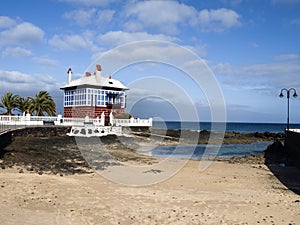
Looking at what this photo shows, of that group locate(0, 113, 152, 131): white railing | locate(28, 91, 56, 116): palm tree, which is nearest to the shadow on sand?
locate(0, 113, 152, 131): white railing

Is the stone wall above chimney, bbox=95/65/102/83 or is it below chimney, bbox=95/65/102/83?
below

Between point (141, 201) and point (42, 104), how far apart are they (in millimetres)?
35895

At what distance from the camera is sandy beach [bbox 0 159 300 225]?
823 centimetres

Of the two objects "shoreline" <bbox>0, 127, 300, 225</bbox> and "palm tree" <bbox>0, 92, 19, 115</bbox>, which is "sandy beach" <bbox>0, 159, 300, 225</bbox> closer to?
"shoreline" <bbox>0, 127, 300, 225</bbox>

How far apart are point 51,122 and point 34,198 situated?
2850cm

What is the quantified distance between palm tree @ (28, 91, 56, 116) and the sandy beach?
29.3 meters

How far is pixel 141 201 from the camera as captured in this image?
9953 mm

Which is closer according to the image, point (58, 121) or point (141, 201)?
point (141, 201)

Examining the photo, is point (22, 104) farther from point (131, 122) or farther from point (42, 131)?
point (131, 122)

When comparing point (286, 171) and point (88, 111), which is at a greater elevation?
point (88, 111)

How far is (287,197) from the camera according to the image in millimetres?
10977

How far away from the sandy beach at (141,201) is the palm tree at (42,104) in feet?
96.2

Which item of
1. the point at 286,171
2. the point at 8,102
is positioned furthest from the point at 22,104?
the point at 286,171

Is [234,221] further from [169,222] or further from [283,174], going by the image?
[283,174]
